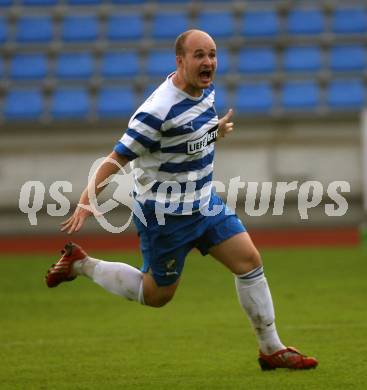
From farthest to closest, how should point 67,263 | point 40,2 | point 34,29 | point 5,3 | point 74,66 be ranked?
point 5,3
point 40,2
point 34,29
point 74,66
point 67,263

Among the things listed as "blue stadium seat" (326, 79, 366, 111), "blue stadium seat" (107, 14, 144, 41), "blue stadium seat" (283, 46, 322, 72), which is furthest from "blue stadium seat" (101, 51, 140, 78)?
"blue stadium seat" (326, 79, 366, 111)

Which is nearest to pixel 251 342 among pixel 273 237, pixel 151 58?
pixel 273 237

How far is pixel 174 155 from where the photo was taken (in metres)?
6.11

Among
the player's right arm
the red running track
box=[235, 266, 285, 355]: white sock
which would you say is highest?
the player's right arm

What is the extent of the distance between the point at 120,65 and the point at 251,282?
519 inches

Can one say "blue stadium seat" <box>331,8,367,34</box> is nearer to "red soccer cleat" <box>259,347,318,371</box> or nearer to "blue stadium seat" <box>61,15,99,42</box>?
"blue stadium seat" <box>61,15,99,42</box>

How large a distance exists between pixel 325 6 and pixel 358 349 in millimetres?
13088

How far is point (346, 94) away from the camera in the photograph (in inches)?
720

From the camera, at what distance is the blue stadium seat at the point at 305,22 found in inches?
748

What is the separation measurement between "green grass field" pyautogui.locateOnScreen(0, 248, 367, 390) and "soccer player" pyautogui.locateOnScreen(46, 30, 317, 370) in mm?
431

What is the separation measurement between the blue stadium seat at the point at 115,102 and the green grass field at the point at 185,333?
581cm

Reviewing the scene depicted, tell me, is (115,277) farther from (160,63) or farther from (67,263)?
(160,63)

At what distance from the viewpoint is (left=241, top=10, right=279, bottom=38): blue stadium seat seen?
1898 cm

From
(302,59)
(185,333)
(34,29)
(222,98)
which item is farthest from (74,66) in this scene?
(185,333)
